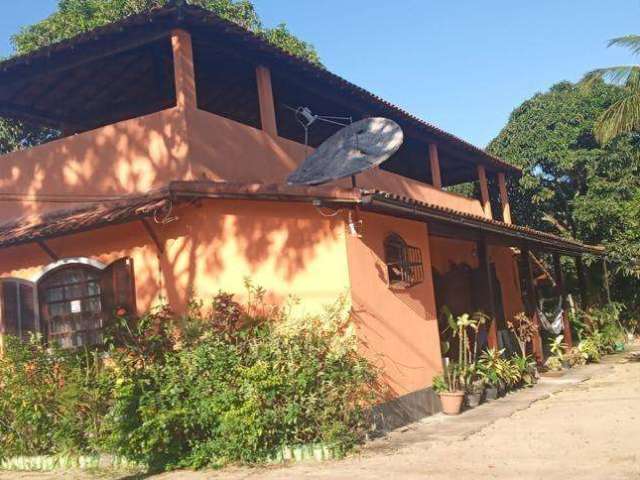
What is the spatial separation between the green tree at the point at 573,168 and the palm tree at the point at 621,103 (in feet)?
17.3

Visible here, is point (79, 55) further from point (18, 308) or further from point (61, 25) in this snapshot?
point (61, 25)

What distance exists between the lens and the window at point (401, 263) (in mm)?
8188

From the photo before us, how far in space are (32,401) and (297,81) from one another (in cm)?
620

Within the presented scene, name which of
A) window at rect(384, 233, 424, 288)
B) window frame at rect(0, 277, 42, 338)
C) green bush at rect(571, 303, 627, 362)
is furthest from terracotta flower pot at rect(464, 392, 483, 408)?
window frame at rect(0, 277, 42, 338)

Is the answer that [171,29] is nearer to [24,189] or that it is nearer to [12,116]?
[24,189]

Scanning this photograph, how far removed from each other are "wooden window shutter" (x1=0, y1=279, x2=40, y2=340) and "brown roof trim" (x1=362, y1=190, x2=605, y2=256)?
475 cm

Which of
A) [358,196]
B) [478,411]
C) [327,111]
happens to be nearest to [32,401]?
[358,196]

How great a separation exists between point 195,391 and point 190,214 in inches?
88.2

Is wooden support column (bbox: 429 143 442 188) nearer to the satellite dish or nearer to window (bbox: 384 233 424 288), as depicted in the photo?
window (bbox: 384 233 424 288)

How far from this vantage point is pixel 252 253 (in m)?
7.44

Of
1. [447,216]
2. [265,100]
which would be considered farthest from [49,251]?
[447,216]

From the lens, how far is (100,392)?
6719 mm

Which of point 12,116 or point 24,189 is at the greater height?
point 12,116

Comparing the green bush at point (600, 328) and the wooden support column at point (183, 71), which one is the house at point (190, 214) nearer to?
the wooden support column at point (183, 71)
